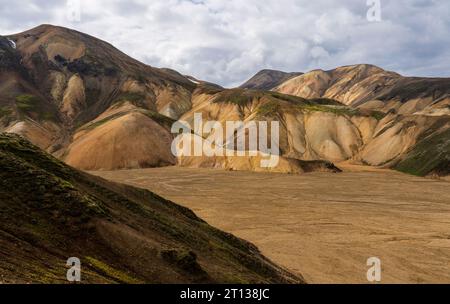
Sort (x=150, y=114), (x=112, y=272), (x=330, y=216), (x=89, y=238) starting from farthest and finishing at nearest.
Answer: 1. (x=150, y=114)
2. (x=330, y=216)
3. (x=89, y=238)
4. (x=112, y=272)

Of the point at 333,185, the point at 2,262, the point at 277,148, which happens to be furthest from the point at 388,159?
the point at 2,262

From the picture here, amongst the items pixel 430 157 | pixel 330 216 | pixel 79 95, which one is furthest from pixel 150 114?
pixel 330 216

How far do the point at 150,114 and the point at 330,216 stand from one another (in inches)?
3050

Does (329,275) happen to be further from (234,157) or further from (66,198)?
(234,157)

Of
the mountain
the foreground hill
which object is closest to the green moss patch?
the foreground hill

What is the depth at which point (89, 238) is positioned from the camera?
2016cm

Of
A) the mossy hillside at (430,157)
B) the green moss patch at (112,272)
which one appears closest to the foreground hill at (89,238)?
the green moss patch at (112,272)

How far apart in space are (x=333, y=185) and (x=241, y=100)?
63.8m

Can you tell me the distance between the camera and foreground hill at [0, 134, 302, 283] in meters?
16.9

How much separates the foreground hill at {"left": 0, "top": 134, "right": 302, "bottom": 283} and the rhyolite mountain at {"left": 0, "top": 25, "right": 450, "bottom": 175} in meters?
65.8

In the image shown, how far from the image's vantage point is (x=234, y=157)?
97750 millimetres

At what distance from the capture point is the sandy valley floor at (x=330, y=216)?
109 ft

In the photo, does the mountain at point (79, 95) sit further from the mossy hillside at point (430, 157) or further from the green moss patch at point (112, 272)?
the green moss patch at point (112, 272)

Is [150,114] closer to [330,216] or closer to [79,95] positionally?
[79,95]
